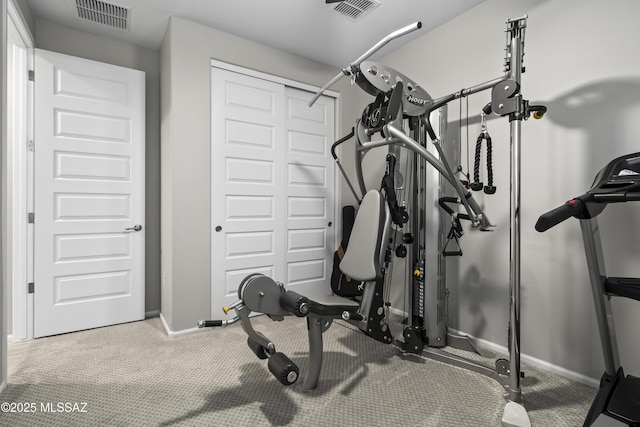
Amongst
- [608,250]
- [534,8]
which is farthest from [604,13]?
[608,250]

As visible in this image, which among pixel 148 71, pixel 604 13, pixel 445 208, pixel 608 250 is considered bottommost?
pixel 608 250

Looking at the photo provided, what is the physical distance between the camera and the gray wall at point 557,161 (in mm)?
1765

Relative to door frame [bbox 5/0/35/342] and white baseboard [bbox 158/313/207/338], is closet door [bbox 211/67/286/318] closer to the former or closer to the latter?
white baseboard [bbox 158/313/207/338]

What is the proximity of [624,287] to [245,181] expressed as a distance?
2.75 metres

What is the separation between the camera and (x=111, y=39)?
2932 millimetres

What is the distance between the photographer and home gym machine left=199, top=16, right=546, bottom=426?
1609 mm

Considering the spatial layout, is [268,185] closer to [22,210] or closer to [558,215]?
[22,210]

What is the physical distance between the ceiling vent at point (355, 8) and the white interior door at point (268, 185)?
0.96 meters

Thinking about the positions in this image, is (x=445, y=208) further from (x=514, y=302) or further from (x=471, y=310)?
(x=471, y=310)

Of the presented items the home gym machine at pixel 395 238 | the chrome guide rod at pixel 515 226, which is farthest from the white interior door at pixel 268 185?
the chrome guide rod at pixel 515 226

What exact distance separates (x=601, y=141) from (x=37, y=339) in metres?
4.32

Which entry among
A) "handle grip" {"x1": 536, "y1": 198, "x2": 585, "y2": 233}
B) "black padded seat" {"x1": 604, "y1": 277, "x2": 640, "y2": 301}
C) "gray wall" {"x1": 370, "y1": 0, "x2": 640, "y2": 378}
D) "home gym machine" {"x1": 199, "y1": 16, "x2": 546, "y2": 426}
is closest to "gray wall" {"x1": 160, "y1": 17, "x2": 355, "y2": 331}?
"home gym machine" {"x1": 199, "y1": 16, "x2": 546, "y2": 426}

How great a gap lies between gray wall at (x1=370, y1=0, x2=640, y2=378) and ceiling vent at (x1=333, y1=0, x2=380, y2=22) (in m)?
0.78

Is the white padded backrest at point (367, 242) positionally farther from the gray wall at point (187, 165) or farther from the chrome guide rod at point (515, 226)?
the gray wall at point (187, 165)
